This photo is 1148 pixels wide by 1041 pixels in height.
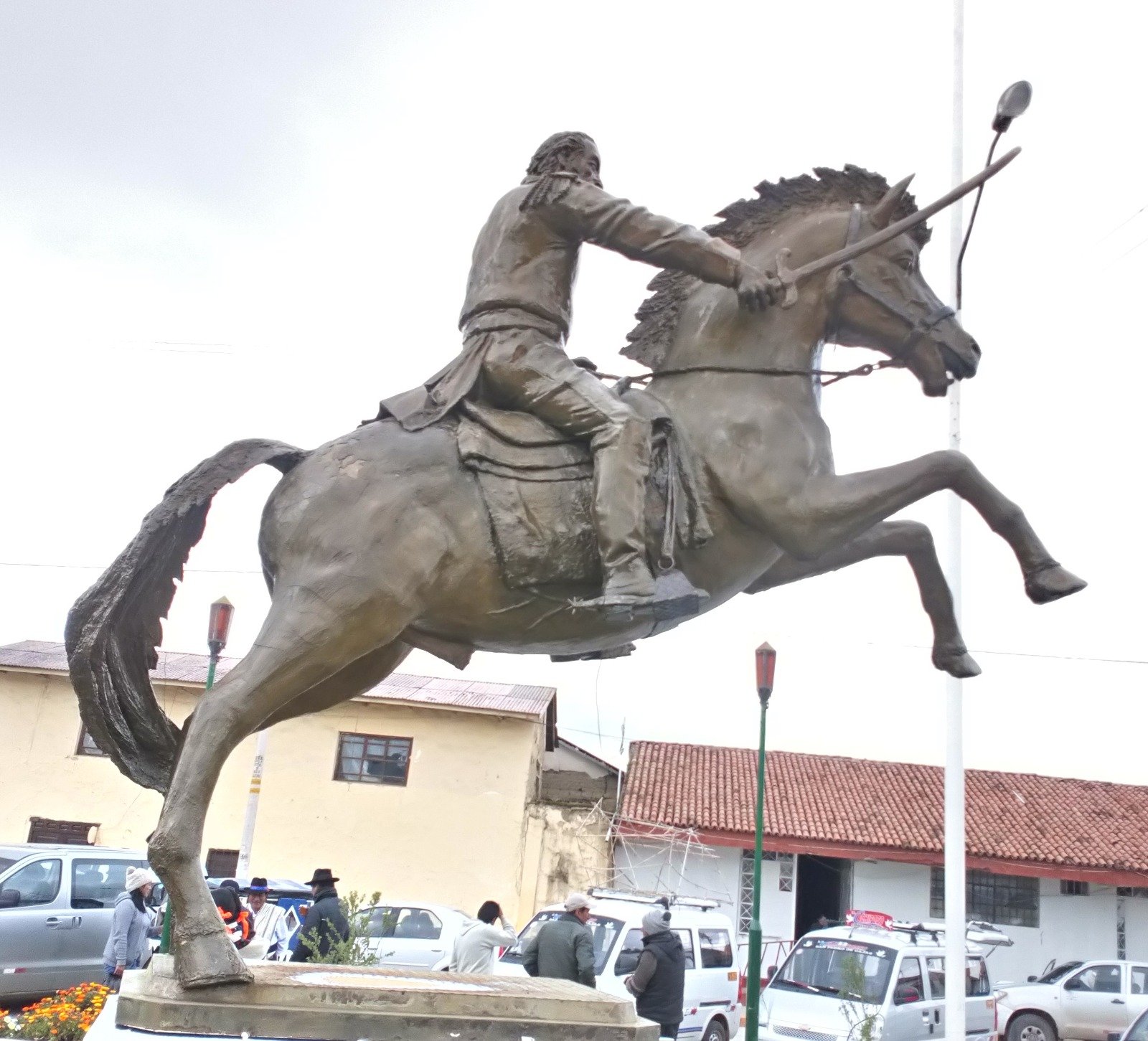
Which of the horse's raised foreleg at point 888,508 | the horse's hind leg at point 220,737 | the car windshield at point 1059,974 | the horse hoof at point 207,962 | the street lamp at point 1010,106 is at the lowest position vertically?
the car windshield at point 1059,974

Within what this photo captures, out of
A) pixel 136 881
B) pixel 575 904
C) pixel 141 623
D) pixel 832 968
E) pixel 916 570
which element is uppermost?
pixel 916 570

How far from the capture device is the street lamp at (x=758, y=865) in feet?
40.7

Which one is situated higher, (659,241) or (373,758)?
(659,241)

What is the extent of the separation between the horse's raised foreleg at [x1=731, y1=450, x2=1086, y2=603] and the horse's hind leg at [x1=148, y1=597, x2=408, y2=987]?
1.45 metres

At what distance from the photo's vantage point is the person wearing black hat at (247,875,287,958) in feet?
41.2

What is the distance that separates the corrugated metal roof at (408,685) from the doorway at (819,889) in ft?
26.0

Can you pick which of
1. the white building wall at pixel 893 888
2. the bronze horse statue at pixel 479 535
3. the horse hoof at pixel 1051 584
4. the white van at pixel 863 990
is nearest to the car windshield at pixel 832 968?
the white van at pixel 863 990

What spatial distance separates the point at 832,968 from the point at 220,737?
13099mm

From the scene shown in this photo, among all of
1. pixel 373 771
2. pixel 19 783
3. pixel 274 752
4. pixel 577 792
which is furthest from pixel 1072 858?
pixel 19 783

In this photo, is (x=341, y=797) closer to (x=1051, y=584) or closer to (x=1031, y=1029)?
(x=1031, y=1029)

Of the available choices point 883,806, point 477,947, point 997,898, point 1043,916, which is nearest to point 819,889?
point 883,806

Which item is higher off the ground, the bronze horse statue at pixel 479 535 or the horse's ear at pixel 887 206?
the horse's ear at pixel 887 206

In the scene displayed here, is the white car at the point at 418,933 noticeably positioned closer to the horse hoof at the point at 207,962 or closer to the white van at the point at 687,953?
the white van at the point at 687,953

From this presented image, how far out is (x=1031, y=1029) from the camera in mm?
18344
